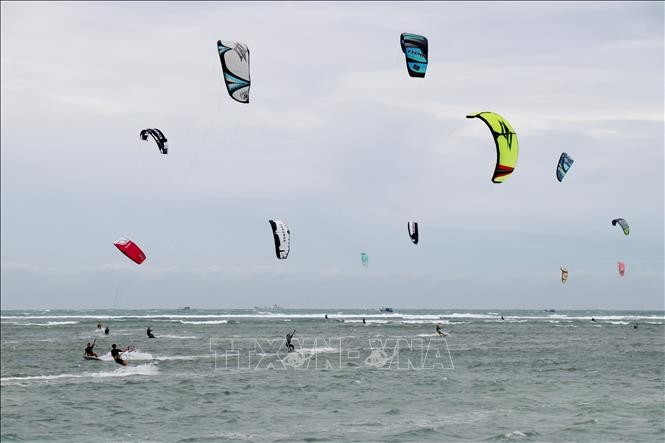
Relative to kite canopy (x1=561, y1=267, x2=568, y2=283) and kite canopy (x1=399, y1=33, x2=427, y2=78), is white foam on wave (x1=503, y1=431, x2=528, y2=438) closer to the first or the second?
kite canopy (x1=399, y1=33, x2=427, y2=78)

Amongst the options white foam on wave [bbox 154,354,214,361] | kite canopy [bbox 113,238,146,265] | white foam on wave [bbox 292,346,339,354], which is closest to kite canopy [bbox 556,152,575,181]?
white foam on wave [bbox 292,346,339,354]

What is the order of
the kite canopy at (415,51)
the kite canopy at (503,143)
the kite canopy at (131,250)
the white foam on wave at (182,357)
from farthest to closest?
the white foam on wave at (182,357) < the kite canopy at (131,250) < the kite canopy at (415,51) < the kite canopy at (503,143)

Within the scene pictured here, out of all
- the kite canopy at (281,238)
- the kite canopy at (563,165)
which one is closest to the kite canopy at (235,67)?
the kite canopy at (281,238)

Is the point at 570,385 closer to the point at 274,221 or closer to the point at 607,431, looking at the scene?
the point at 607,431

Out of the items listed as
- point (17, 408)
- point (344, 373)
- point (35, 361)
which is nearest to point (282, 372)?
point (344, 373)

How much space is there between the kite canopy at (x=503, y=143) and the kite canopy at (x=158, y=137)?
13.7 metres

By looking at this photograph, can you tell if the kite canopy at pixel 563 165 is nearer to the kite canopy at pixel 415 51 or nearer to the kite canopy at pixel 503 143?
the kite canopy at pixel 415 51

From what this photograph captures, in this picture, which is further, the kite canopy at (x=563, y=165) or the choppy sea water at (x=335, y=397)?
the kite canopy at (x=563, y=165)

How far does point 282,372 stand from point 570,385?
11.4 meters

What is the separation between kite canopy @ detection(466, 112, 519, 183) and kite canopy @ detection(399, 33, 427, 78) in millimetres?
3169

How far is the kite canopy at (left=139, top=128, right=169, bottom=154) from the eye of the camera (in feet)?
103

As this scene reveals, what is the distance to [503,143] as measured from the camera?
74.0 ft

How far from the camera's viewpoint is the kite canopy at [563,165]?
33.1 metres

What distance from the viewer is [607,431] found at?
19938 millimetres
